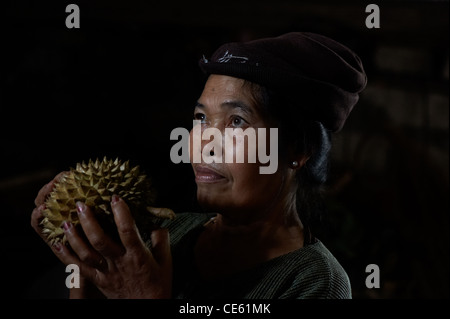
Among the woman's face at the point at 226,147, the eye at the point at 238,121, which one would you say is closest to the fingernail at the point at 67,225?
the woman's face at the point at 226,147

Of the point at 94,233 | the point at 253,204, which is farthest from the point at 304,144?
the point at 94,233

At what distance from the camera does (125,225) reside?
2.68 ft

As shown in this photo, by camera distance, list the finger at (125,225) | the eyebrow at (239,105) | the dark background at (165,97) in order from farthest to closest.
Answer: the dark background at (165,97)
the eyebrow at (239,105)
the finger at (125,225)

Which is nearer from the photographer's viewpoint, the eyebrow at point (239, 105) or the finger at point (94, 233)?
the finger at point (94, 233)

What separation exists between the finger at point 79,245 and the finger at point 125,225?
2.9 inches

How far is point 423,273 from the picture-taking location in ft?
7.66

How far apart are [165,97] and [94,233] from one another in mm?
1385

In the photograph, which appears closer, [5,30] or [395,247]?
[5,30]

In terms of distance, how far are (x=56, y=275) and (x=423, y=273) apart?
1.77 metres

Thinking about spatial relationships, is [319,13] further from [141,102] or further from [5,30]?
[5,30]

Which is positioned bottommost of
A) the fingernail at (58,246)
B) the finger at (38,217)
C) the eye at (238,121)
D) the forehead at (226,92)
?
the fingernail at (58,246)

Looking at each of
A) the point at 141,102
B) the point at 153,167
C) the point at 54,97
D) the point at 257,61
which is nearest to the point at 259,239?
the point at 257,61

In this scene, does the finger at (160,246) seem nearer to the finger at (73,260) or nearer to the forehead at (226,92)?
the finger at (73,260)

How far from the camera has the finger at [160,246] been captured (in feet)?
2.97
